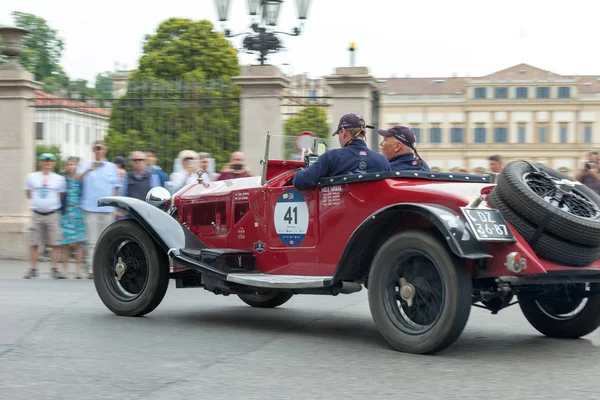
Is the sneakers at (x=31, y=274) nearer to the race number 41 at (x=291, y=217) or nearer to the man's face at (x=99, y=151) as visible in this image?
the man's face at (x=99, y=151)

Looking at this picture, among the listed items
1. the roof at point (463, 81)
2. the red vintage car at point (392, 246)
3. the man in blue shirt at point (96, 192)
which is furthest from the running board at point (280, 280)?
the roof at point (463, 81)

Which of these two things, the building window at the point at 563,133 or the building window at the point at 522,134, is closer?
the building window at the point at 563,133

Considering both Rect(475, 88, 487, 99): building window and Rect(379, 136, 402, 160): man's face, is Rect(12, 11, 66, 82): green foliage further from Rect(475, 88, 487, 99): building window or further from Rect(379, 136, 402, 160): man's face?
Rect(379, 136, 402, 160): man's face

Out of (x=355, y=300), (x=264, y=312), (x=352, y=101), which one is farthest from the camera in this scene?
(x=352, y=101)

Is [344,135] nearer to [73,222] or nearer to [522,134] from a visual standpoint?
[73,222]

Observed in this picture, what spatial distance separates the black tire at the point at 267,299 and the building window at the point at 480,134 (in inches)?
3368

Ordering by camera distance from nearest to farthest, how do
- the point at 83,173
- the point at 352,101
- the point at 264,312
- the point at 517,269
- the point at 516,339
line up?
the point at 517,269
the point at 516,339
the point at 264,312
the point at 83,173
the point at 352,101

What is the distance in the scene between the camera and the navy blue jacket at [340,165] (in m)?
6.63

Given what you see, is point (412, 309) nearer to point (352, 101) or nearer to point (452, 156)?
point (352, 101)

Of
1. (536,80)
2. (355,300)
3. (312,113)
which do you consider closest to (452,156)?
(536,80)

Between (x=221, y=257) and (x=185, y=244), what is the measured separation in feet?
1.66

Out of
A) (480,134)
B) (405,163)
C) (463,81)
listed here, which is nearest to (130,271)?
(405,163)

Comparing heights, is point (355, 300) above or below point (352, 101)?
below

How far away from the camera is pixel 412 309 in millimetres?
5844
